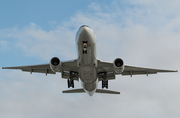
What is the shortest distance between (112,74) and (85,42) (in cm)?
767

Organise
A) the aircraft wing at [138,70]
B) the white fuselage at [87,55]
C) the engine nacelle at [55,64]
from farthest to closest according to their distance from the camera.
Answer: the aircraft wing at [138,70]
the engine nacelle at [55,64]
the white fuselage at [87,55]

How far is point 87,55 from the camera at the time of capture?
19109 millimetres

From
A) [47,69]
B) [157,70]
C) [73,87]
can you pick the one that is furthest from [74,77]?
[157,70]

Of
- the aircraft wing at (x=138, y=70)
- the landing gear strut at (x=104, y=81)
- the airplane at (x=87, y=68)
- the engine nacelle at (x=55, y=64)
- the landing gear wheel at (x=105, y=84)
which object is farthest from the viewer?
the landing gear wheel at (x=105, y=84)

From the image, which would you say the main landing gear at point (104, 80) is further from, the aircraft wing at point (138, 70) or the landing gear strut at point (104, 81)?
the aircraft wing at point (138, 70)

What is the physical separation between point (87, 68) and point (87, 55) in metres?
1.66

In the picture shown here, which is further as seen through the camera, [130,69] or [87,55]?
[130,69]

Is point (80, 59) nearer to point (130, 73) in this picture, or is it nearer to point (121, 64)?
point (121, 64)

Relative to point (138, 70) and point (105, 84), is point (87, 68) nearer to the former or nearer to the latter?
point (105, 84)

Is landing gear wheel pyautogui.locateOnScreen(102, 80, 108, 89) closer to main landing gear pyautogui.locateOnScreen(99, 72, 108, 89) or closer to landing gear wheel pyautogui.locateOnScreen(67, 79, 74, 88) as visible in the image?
main landing gear pyautogui.locateOnScreen(99, 72, 108, 89)

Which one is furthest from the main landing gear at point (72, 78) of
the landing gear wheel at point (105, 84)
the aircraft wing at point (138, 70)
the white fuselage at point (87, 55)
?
the aircraft wing at point (138, 70)

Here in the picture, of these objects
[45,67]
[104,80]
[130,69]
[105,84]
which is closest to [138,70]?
[130,69]

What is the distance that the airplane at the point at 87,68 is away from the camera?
727 inches

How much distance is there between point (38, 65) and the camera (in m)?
22.9
